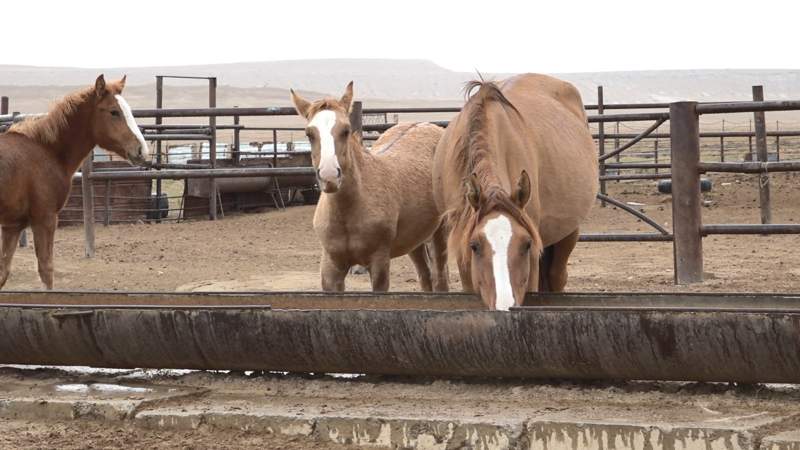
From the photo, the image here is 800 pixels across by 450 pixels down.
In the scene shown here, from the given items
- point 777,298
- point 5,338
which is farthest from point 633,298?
point 5,338

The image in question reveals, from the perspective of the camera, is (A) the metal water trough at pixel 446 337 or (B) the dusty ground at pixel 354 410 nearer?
(B) the dusty ground at pixel 354 410

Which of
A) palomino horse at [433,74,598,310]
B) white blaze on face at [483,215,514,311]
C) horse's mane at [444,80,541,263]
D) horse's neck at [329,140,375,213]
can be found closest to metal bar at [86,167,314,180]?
horse's neck at [329,140,375,213]

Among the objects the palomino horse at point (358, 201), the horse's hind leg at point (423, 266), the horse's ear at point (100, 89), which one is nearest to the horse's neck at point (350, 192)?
the palomino horse at point (358, 201)

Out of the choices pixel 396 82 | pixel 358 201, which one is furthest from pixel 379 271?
pixel 396 82

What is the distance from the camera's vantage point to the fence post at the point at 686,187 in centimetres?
855

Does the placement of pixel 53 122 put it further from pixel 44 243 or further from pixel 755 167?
pixel 755 167

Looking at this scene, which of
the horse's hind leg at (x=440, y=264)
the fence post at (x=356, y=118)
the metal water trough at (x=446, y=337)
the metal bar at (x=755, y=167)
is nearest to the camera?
the metal water trough at (x=446, y=337)

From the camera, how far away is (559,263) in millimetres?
6809

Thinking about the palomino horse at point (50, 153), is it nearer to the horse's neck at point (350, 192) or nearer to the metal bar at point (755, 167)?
the horse's neck at point (350, 192)

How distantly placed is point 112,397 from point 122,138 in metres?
4.67

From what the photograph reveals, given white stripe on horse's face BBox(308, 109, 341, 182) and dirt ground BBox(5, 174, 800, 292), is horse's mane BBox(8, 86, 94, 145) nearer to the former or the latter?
dirt ground BBox(5, 174, 800, 292)

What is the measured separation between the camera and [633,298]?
5008mm

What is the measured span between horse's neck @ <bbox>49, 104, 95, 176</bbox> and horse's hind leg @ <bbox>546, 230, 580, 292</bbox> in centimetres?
408

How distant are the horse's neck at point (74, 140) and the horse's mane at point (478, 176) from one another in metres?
4.09
